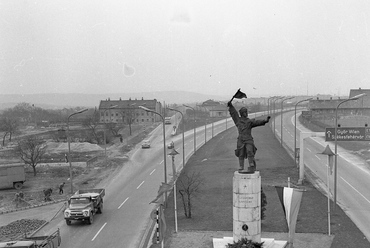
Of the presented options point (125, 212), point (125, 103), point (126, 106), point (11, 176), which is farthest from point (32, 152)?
point (125, 103)

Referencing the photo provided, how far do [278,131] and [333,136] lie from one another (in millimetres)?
48301

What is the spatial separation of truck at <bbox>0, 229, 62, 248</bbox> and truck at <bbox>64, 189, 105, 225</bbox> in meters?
3.94

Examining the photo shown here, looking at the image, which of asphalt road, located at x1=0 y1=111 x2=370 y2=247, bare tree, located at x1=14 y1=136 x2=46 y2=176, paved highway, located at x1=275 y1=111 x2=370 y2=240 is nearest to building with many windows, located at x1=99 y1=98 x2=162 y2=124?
asphalt road, located at x1=0 y1=111 x2=370 y2=247

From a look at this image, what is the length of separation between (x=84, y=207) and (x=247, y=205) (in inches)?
462

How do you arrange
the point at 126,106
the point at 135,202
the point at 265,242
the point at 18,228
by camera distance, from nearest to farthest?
the point at 265,242 → the point at 18,228 → the point at 135,202 → the point at 126,106

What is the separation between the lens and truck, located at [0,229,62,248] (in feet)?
50.0

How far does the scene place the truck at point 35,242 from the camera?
15234 millimetres

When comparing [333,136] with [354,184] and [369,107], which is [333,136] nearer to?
[354,184]

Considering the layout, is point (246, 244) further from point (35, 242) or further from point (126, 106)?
point (126, 106)

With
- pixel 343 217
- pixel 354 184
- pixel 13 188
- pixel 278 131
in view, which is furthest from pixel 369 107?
pixel 13 188

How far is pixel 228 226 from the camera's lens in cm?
2159

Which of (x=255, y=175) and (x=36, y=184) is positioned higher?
(x=255, y=175)

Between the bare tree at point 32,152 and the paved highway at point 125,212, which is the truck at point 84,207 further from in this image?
the bare tree at point 32,152

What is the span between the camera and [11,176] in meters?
33.2
